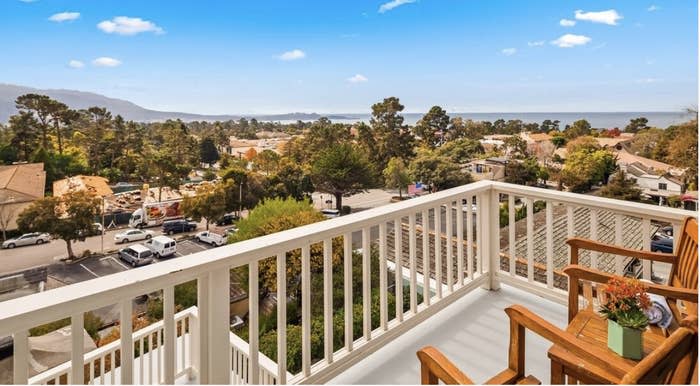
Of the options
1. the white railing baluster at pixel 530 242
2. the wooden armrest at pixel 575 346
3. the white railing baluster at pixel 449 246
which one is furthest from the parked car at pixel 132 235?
the white railing baluster at pixel 530 242

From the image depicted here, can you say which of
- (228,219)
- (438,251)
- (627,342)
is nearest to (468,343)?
(438,251)

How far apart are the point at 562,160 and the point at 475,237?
0.97 metres

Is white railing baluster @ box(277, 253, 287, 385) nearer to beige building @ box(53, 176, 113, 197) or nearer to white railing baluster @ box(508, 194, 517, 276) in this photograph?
white railing baluster @ box(508, 194, 517, 276)

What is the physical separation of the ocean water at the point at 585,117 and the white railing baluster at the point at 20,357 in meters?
2.82

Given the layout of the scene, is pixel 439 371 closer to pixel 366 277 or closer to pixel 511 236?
pixel 366 277

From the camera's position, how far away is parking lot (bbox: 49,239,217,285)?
6.29 feet

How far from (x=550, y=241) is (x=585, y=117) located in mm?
1604

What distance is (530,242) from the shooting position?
2.23 m

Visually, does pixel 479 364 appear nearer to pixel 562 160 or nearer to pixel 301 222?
pixel 301 222

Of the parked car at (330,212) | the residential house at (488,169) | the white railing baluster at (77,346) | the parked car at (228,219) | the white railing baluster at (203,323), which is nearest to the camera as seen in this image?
the white railing baluster at (77,346)

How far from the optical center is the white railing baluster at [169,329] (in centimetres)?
104

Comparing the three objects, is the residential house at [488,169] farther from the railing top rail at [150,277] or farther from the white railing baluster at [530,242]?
the railing top rail at [150,277]

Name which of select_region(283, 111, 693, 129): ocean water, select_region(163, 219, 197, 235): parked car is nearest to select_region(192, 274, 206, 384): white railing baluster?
select_region(163, 219, 197, 235): parked car

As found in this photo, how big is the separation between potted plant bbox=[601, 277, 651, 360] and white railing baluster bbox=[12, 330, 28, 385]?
149cm
